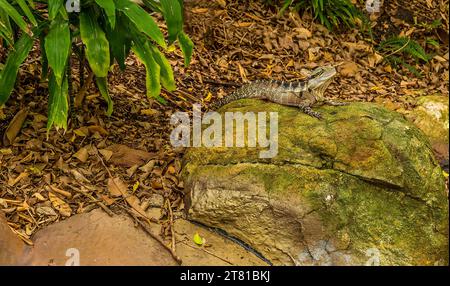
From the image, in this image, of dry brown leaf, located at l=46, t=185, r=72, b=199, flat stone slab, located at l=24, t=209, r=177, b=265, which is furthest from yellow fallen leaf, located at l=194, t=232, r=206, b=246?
dry brown leaf, located at l=46, t=185, r=72, b=199

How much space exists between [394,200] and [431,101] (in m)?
2.73

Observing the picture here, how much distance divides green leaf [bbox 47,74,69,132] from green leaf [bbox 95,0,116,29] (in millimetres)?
714

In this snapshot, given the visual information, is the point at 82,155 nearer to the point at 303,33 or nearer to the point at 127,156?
the point at 127,156

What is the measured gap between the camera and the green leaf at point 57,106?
4703 millimetres

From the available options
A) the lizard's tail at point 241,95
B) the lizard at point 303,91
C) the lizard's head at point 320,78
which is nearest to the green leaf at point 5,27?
the lizard's tail at point 241,95

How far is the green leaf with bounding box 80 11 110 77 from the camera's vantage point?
465cm

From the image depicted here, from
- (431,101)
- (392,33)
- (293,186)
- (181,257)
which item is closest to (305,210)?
(293,186)

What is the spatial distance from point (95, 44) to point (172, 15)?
2.13 feet

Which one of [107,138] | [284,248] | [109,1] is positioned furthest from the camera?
[107,138]

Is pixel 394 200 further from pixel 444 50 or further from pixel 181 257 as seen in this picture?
pixel 444 50

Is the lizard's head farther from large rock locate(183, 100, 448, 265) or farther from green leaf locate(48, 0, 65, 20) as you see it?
green leaf locate(48, 0, 65, 20)

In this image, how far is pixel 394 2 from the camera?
9352 millimetres

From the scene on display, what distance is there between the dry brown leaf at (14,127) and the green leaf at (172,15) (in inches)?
64.2

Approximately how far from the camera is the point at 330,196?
4.78 meters
